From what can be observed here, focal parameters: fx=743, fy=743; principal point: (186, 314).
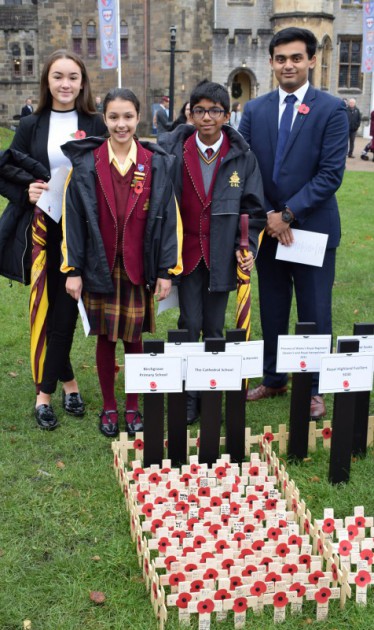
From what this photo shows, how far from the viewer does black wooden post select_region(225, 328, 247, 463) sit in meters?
4.05

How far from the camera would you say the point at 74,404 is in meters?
4.88

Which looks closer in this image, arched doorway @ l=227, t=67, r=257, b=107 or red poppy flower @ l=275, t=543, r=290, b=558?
red poppy flower @ l=275, t=543, r=290, b=558

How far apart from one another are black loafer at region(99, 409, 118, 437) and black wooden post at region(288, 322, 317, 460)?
109 cm

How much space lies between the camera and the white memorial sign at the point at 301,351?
13.0 ft

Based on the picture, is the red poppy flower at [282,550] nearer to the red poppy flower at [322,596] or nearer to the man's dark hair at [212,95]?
the red poppy flower at [322,596]

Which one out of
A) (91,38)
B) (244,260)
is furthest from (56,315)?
(91,38)


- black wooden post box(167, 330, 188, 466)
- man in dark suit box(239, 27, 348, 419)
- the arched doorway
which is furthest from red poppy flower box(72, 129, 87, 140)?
the arched doorway

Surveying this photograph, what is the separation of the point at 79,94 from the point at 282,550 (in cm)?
280

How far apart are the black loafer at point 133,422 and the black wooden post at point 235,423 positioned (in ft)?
2.13

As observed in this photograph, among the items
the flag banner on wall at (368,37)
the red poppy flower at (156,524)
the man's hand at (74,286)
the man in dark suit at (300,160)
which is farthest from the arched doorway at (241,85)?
the red poppy flower at (156,524)

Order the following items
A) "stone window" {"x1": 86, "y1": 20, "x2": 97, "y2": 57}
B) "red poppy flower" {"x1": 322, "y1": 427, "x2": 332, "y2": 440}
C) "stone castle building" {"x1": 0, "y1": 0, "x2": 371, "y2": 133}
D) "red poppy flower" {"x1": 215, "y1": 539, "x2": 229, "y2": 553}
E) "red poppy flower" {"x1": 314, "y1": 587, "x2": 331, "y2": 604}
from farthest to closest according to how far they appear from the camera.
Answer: "stone window" {"x1": 86, "y1": 20, "x2": 97, "y2": 57} < "stone castle building" {"x1": 0, "y1": 0, "x2": 371, "y2": 133} < "red poppy flower" {"x1": 322, "y1": 427, "x2": 332, "y2": 440} < "red poppy flower" {"x1": 215, "y1": 539, "x2": 229, "y2": 553} < "red poppy flower" {"x1": 314, "y1": 587, "x2": 331, "y2": 604}

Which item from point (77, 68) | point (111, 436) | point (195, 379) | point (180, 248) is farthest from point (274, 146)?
point (111, 436)

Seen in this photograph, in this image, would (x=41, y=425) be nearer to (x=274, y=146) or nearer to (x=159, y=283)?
(x=159, y=283)

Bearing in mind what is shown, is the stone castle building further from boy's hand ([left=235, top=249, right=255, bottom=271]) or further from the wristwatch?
boy's hand ([left=235, top=249, right=255, bottom=271])
